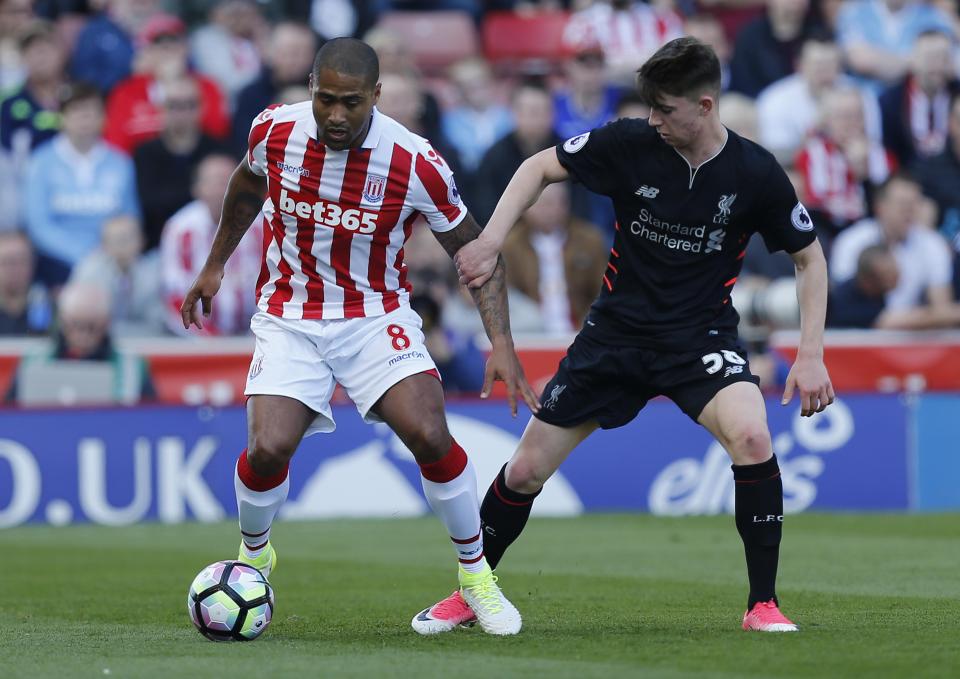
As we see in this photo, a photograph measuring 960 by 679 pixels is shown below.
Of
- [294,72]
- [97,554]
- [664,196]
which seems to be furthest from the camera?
[294,72]

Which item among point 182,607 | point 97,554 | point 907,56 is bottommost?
point 97,554

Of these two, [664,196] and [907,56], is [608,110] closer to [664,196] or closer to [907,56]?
[907,56]

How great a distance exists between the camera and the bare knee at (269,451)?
22.2ft

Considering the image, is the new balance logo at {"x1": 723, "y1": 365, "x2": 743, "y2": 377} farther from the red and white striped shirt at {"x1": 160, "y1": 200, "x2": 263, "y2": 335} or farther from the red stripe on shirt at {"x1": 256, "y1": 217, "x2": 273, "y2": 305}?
the red and white striped shirt at {"x1": 160, "y1": 200, "x2": 263, "y2": 335}

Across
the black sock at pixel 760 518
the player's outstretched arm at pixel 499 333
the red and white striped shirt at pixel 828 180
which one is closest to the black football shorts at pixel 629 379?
the player's outstretched arm at pixel 499 333

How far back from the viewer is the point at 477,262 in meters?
6.76

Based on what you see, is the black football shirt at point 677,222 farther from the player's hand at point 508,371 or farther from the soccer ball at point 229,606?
the soccer ball at point 229,606

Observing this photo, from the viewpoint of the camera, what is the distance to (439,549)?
36.5 feet

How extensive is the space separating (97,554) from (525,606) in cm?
401

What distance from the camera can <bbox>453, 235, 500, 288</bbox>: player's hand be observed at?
6758 mm

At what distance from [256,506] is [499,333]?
4.08 ft

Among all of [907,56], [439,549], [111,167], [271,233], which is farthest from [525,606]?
[907,56]

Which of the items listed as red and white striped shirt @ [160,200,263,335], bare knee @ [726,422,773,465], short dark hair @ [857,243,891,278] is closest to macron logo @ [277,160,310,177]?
bare knee @ [726,422,773,465]

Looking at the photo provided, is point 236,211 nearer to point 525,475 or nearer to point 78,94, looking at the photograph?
point 525,475
